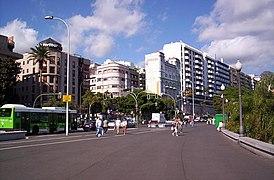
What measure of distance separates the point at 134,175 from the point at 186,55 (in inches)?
5982

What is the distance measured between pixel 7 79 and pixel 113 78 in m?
73.0

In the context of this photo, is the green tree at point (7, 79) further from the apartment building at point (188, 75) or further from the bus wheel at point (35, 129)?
the apartment building at point (188, 75)

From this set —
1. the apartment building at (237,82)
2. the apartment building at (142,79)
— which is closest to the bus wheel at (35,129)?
the apartment building at (237,82)

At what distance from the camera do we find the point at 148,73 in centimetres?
14975

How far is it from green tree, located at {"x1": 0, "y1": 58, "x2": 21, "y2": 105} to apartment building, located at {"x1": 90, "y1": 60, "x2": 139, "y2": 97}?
2674 inches

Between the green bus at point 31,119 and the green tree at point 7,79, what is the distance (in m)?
22.6

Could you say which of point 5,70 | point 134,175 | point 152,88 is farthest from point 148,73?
point 134,175

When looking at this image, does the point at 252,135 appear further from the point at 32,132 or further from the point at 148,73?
the point at 148,73

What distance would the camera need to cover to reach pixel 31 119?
4119cm

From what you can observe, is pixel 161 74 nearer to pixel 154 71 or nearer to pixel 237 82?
pixel 154 71

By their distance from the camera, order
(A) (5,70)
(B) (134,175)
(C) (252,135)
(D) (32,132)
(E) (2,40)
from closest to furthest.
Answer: (B) (134,175) < (C) (252,135) < (D) (32,132) < (A) (5,70) < (E) (2,40)

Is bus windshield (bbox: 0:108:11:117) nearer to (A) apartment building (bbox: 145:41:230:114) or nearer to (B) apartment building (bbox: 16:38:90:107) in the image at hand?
(B) apartment building (bbox: 16:38:90:107)

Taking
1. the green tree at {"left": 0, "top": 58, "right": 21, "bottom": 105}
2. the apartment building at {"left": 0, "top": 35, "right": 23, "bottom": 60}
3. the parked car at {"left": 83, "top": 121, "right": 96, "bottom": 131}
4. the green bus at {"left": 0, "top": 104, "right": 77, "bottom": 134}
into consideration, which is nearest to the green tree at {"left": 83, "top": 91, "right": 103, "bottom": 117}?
the apartment building at {"left": 0, "top": 35, "right": 23, "bottom": 60}

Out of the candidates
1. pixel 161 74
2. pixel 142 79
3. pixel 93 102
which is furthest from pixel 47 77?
pixel 142 79
